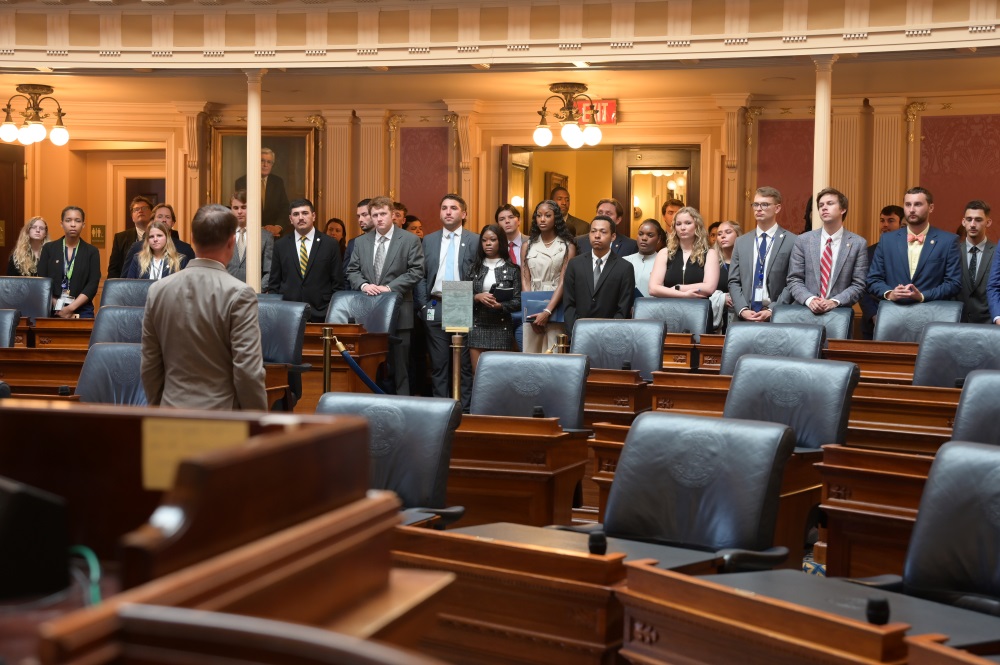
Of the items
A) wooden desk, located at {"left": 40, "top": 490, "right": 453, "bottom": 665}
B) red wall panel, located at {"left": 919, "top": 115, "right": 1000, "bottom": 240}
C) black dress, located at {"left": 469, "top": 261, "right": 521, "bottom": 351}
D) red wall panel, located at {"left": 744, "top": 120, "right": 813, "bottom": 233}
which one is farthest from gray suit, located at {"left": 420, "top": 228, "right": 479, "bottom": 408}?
wooden desk, located at {"left": 40, "top": 490, "right": 453, "bottom": 665}

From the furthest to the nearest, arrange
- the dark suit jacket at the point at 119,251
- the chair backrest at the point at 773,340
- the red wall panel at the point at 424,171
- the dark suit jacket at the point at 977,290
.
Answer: the red wall panel at the point at 424,171 → the dark suit jacket at the point at 119,251 → the dark suit jacket at the point at 977,290 → the chair backrest at the point at 773,340

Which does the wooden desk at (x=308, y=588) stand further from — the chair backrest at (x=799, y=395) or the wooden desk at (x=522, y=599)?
the chair backrest at (x=799, y=395)

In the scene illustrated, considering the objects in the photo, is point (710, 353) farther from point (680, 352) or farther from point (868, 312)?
point (868, 312)

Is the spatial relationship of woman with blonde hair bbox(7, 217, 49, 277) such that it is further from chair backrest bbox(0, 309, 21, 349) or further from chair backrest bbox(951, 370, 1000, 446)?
chair backrest bbox(951, 370, 1000, 446)

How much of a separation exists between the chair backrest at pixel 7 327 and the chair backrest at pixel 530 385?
3302 mm

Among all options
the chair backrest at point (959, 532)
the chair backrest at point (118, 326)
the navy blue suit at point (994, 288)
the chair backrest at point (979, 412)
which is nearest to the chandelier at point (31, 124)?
the chair backrest at point (118, 326)

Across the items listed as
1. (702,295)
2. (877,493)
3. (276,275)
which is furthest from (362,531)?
(276,275)

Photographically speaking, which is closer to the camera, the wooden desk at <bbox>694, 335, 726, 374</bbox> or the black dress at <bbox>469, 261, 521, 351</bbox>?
the wooden desk at <bbox>694, 335, 726, 374</bbox>

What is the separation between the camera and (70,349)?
680 cm

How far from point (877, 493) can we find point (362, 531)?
2524 mm

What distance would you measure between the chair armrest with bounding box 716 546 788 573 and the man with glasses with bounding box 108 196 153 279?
22.3ft

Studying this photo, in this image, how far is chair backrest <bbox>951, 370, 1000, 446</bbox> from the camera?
3662 mm

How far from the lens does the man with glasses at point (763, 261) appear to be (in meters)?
7.27

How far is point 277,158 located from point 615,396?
25.0 ft
